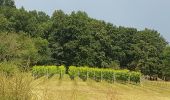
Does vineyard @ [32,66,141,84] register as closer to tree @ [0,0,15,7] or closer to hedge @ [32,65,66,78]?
hedge @ [32,65,66,78]

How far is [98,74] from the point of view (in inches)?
2173

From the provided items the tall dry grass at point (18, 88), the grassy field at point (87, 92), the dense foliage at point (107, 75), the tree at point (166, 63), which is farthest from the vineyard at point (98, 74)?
the tall dry grass at point (18, 88)

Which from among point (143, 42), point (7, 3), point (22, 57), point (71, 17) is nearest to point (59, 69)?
point (22, 57)

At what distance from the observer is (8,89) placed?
858 centimetres

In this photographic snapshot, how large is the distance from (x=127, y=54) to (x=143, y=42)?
336 centimetres

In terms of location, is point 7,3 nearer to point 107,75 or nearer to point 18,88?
point 107,75

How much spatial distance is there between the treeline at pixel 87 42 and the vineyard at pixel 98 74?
9.54m

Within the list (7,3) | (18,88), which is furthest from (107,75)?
(18,88)

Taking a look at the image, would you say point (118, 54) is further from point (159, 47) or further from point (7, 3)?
point (7, 3)

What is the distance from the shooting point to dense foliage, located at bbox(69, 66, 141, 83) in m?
52.2

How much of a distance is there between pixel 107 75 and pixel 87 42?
20257 mm

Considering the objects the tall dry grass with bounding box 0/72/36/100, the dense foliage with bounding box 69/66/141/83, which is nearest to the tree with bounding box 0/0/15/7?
the dense foliage with bounding box 69/66/141/83

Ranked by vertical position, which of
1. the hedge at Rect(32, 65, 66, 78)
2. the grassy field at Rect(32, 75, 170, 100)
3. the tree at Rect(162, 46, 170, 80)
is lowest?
the grassy field at Rect(32, 75, 170, 100)

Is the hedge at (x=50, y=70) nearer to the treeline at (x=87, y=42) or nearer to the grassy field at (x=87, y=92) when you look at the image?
the treeline at (x=87, y=42)
